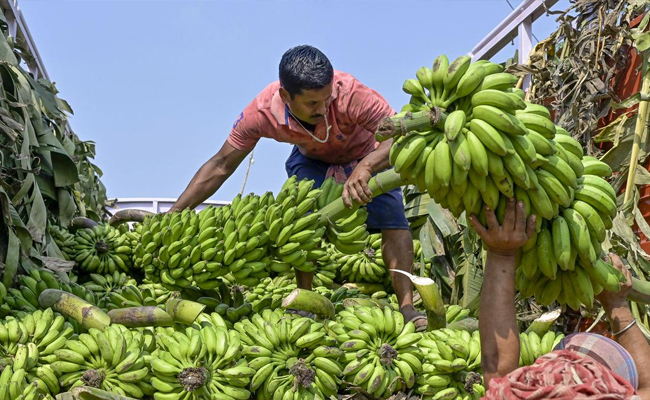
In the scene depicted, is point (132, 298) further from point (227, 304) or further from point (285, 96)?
point (285, 96)

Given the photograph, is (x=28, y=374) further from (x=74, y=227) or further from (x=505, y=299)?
(x=74, y=227)

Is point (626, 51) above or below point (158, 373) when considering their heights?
above

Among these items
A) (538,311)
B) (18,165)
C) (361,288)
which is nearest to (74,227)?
(18,165)

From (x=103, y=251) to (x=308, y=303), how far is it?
2.17m

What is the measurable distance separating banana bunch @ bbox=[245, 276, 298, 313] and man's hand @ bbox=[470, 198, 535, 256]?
5.12ft

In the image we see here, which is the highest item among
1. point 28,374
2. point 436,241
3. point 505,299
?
point 436,241

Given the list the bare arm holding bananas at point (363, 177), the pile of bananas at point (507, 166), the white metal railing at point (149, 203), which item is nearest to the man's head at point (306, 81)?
the bare arm holding bananas at point (363, 177)

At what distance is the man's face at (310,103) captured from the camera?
375 cm

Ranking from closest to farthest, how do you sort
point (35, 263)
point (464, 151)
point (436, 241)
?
point (464, 151) < point (35, 263) < point (436, 241)

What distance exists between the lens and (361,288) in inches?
195

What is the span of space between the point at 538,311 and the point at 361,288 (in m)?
1.23

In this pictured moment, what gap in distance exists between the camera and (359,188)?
10.9 feet

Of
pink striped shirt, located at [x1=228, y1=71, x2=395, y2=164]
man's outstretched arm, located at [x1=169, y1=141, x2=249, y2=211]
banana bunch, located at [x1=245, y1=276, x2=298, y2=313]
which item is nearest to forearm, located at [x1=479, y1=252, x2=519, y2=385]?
banana bunch, located at [x1=245, y1=276, x2=298, y2=313]

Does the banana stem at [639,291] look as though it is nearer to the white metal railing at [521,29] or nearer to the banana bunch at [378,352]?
the banana bunch at [378,352]
